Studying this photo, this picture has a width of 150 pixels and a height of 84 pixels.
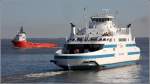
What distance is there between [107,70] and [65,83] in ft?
32.8

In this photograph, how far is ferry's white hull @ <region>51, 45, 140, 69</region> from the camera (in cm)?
3862

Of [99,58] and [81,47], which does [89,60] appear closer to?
[99,58]

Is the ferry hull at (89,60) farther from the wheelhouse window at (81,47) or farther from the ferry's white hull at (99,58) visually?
the wheelhouse window at (81,47)

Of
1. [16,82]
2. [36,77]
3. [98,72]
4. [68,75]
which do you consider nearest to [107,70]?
[98,72]

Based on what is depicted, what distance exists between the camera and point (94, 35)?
43156mm

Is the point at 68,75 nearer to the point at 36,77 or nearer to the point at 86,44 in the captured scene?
the point at 36,77

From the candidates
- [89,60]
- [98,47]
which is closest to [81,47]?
[98,47]

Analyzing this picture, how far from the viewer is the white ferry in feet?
128

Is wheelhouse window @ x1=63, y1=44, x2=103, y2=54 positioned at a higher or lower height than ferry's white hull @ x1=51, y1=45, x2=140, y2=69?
higher

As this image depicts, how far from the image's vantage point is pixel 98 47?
41719mm

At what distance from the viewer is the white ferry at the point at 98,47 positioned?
128 feet

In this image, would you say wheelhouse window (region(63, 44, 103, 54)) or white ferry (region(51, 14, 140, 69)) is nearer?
white ferry (region(51, 14, 140, 69))

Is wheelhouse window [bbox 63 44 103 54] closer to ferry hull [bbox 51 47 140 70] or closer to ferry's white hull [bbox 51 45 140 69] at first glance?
ferry's white hull [bbox 51 45 140 69]

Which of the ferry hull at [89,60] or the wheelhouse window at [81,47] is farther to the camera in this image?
the wheelhouse window at [81,47]
